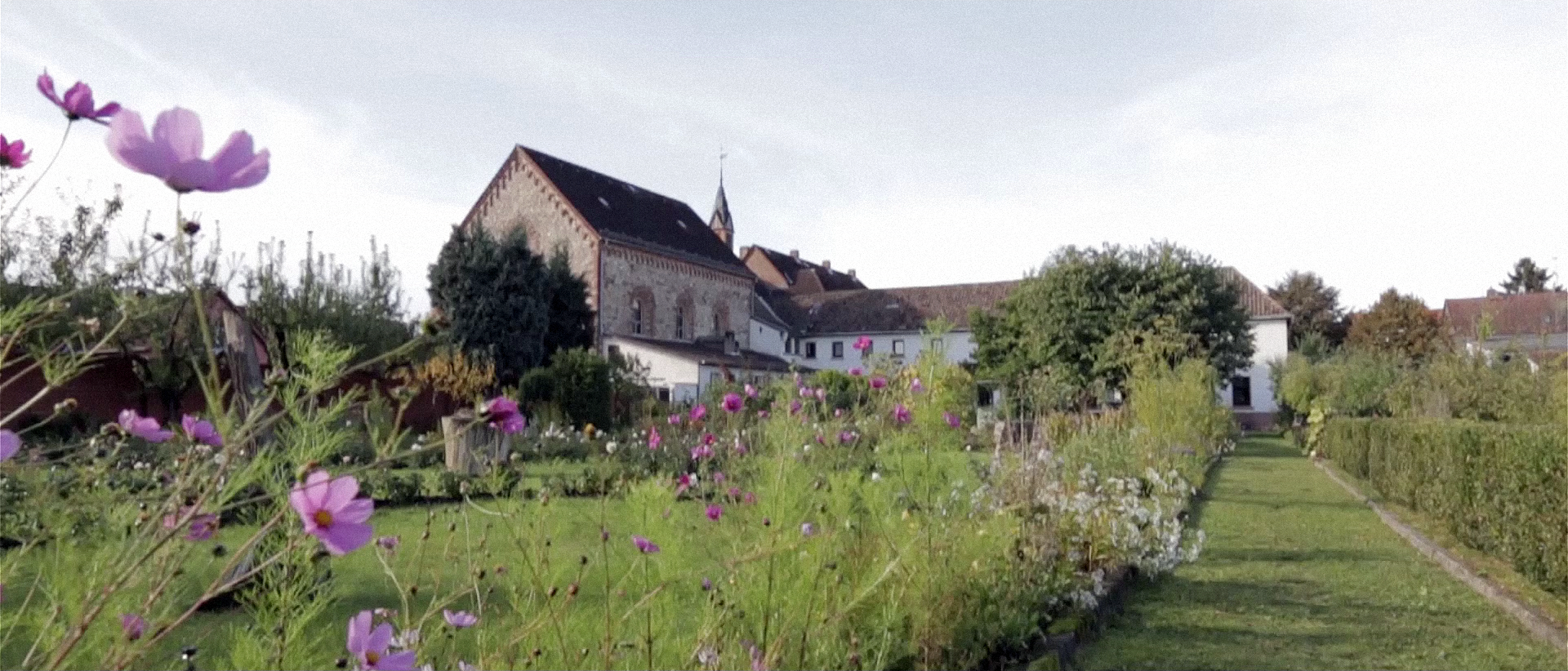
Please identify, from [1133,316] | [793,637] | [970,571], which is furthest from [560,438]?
[1133,316]

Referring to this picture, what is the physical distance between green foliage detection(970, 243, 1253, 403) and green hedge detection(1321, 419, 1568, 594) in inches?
596

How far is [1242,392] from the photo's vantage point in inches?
1670

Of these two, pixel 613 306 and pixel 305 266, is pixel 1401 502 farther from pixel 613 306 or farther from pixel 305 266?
pixel 613 306

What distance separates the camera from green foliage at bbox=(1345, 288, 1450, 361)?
1746 inches

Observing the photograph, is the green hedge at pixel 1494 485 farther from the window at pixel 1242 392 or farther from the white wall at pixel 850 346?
the white wall at pixel 850 346

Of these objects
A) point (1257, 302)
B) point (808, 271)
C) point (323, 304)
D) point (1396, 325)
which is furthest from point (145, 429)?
point (808, 271)

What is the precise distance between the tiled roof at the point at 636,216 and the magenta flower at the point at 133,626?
33.9 metres

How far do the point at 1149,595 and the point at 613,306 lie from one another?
29.4 m

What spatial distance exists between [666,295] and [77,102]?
36.6 metres

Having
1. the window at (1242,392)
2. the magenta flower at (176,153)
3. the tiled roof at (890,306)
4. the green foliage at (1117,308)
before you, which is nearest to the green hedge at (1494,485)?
the magenta flower at (176,153)

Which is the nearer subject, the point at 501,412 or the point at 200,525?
the point at 501,412

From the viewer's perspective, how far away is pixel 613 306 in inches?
1378

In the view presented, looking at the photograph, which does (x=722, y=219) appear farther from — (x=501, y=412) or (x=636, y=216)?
(x=501, y=412)

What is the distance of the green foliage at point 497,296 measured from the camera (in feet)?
94.1
